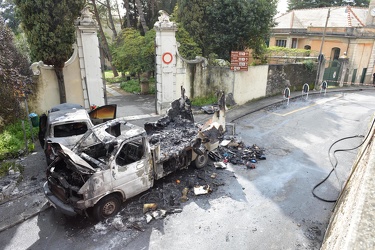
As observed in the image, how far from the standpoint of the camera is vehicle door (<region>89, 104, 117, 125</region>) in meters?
10.1

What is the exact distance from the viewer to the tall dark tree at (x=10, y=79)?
8784 mm

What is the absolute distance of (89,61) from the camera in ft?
39.9

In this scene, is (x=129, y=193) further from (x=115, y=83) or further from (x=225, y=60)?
(x=115, y=83)

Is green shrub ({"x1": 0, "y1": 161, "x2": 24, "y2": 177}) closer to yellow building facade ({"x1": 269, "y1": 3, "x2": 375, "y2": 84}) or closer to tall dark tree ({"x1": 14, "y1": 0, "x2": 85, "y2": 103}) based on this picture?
tall dark tree ({"x1": 14, "y1": 0, "x2": 85, "y2": 103})

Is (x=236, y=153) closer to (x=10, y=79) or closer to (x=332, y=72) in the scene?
(x=10, y=79)

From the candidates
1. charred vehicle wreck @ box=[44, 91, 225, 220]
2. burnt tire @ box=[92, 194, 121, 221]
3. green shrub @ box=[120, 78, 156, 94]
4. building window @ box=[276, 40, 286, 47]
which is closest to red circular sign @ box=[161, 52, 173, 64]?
charred vehicle wreck @ box=[44, 91, 225, 220]

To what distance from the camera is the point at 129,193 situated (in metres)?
6.57

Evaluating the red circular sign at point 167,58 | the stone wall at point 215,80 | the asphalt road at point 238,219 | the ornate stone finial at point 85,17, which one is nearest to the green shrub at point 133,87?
the stone wall at point 215,80

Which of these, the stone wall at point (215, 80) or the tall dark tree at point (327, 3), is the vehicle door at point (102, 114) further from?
the tall dark tree at point (327, 3)

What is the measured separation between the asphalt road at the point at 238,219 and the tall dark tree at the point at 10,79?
469 centimetres

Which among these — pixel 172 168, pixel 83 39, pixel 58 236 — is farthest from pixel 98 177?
pixel 83 39

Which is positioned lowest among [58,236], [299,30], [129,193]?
[58,236]

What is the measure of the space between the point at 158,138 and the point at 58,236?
3803 mm

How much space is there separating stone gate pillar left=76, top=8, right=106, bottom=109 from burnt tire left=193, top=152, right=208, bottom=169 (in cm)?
672
